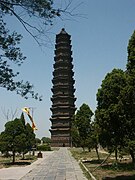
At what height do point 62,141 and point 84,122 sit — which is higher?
point 84,122

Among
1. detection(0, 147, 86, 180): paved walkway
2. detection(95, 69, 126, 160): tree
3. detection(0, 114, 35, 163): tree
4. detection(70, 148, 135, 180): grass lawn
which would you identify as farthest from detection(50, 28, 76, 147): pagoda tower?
detection(95, 69, 126, 160): tree

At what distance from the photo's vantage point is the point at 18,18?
818 cm

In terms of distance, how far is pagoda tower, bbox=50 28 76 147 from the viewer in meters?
85.9

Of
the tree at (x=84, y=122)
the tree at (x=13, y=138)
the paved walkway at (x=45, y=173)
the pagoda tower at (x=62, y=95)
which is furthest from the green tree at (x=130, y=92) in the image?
the pagoda tower at (x=62, y=95)

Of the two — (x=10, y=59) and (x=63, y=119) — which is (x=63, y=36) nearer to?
(x=63, y=119)

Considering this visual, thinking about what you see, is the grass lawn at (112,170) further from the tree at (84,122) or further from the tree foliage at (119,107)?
the tree at (84,122)

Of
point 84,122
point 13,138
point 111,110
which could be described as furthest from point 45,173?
point 84,122

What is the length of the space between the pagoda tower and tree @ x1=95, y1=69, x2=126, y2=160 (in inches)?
2565

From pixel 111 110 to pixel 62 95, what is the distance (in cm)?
7043

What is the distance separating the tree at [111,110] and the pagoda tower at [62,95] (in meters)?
65.2

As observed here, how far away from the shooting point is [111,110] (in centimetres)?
1798

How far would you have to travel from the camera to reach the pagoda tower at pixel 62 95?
85.9m

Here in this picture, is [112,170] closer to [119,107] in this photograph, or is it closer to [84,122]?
[119,107]

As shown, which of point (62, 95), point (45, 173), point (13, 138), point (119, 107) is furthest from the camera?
point (62, 95)
